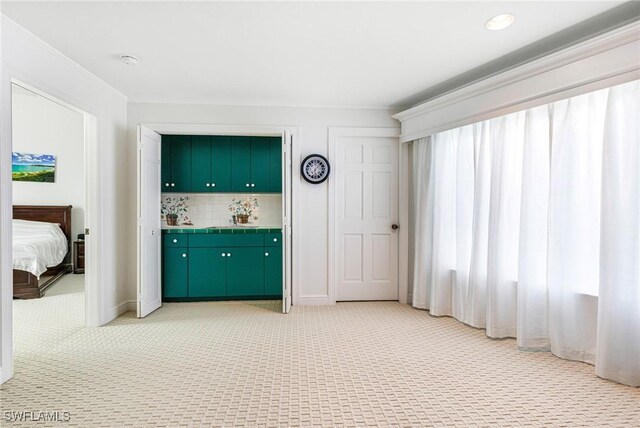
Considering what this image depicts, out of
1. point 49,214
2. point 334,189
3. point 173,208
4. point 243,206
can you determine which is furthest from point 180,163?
point 49,214

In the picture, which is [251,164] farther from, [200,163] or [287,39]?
[287,39]

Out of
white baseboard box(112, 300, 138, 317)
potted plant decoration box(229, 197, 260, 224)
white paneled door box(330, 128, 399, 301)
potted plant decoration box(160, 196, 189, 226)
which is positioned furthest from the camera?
potted plant decoration box(229, 197, 260, 224)

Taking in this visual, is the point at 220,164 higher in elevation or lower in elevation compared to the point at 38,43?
lower

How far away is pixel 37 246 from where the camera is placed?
15.9ft

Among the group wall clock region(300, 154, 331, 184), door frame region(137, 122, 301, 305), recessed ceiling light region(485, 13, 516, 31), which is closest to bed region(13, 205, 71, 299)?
door frame region(137, 122, 301, 305)

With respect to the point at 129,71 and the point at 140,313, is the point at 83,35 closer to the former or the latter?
A: the point at 129,71

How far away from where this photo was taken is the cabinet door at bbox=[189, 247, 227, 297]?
14.8 feet

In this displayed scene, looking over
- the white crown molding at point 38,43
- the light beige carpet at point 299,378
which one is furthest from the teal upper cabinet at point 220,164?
the light beige carpet at point 299,378

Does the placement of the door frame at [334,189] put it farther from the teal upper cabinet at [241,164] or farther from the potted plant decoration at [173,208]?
the potted plant decoration at [173,208]

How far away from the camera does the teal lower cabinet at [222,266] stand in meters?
4.47

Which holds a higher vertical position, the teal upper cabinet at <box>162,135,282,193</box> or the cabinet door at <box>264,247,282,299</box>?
the teal upper cabinet at <box>162,135,282,193</box>

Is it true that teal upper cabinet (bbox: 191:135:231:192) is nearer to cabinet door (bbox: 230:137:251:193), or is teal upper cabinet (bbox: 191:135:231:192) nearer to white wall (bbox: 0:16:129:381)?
cabinet door (bbox: 230:137:251:193)

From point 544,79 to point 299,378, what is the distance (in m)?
2.94

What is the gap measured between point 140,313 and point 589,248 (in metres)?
4.28
